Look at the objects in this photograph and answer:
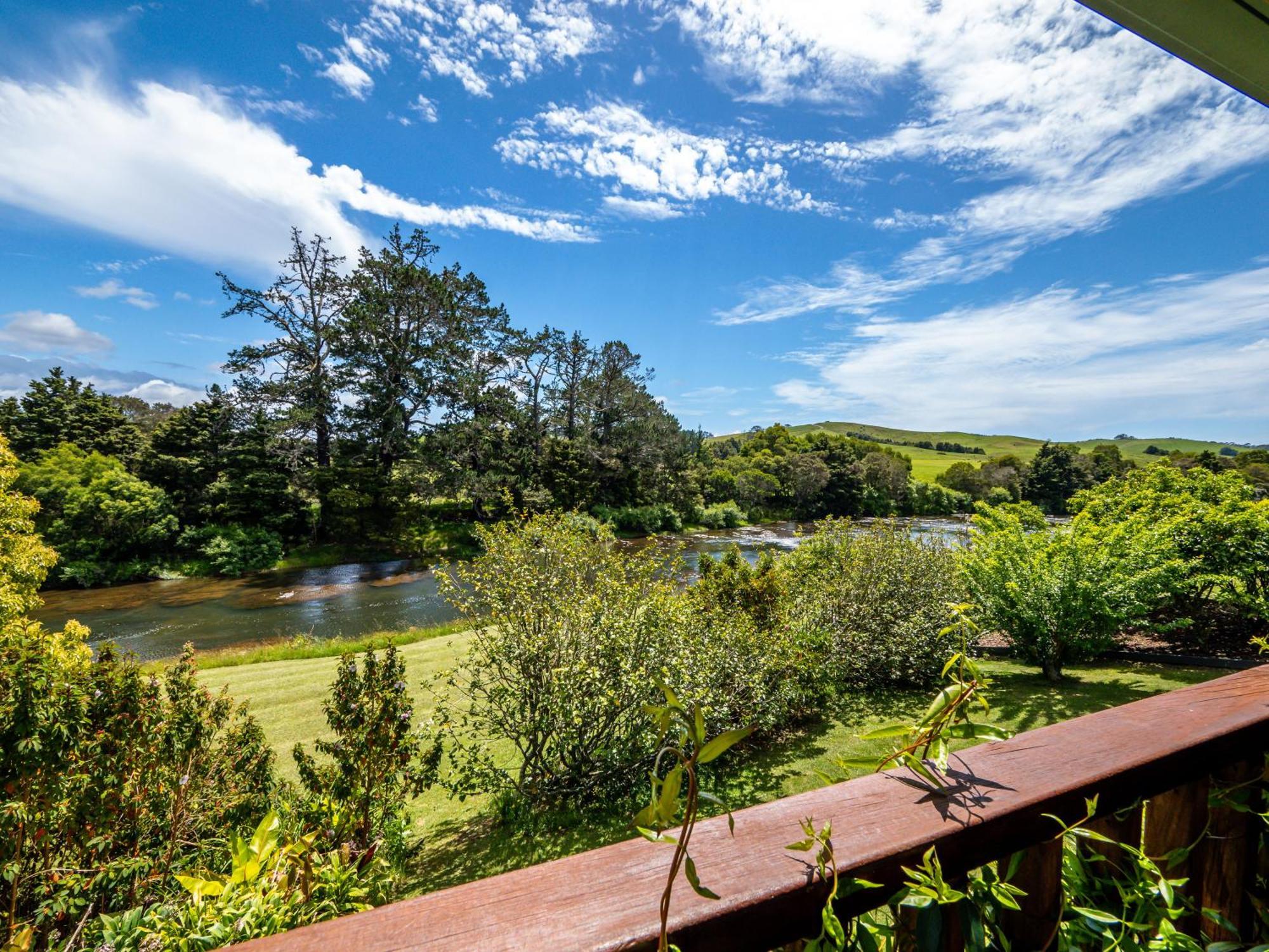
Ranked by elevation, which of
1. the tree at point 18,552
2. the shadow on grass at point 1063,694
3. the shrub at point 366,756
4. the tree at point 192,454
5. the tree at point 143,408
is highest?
the tree at point 143,408

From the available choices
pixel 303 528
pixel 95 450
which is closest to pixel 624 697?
pixel 303 528

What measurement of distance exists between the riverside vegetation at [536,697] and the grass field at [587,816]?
12 cm

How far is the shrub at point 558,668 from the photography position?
471 cm

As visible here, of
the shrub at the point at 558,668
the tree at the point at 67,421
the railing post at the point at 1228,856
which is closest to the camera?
the railing post at the point at 1228,856

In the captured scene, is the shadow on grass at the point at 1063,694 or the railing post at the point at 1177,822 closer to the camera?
the railing post at the point at 1177,822

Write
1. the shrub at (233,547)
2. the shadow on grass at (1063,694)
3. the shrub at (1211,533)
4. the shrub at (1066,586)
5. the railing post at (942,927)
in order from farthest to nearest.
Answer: the shrub at (233,547), the shrub at (1211,533), the shrub at (1066,586), the shadow on grass at (1063,694), the railing post at (942,927)

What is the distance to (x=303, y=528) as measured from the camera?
2416cm

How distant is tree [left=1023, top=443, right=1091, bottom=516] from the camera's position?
35.3 meters

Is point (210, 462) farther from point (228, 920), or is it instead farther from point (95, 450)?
point (228, 920)

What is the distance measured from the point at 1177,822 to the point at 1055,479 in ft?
145

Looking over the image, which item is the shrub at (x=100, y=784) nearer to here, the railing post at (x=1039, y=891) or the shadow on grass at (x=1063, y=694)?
the railing post at (x=1039, y=891)

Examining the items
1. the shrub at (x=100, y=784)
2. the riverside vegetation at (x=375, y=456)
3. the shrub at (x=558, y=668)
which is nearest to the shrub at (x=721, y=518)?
the riverside vegetation at (x=375, y=456)

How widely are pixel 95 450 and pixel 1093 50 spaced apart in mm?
33779

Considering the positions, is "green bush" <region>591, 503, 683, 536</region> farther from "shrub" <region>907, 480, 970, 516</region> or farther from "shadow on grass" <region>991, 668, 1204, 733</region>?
"shadow on grass" <region>991, 668, 1204, 733</region>
